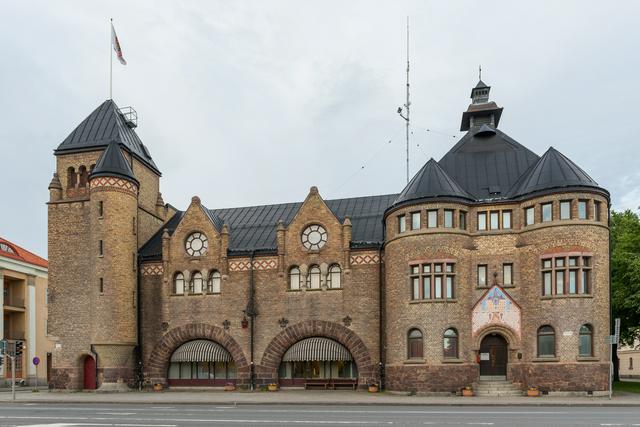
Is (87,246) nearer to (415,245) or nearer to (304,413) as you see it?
(415,245)

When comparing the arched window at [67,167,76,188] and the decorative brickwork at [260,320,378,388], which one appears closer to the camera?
the decorative brickwork at [260,320,378,388]

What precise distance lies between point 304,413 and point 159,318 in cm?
2034

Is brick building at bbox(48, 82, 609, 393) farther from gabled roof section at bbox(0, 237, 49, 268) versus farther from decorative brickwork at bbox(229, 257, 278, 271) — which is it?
gabled roof section at bbox(0, 237, 49, 268)

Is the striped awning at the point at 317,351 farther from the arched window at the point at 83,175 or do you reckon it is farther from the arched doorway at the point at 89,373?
the arched window at the point at 83,175

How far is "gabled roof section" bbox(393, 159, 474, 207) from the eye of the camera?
34562 millimetres

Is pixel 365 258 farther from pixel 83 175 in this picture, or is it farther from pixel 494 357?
pixel 83 175

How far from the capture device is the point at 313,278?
3869 cm

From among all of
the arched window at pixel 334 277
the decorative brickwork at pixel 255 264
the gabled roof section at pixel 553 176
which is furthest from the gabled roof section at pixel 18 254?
the gabled roof section at pixel 553 176

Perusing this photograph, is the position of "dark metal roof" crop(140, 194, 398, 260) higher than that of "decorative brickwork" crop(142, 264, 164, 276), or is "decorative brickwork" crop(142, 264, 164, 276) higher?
"dark metal roof" crop(140, 194, 398, 260)

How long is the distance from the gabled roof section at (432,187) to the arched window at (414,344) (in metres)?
7.09

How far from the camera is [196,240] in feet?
134

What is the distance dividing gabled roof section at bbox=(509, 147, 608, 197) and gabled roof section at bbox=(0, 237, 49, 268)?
40.9 meters

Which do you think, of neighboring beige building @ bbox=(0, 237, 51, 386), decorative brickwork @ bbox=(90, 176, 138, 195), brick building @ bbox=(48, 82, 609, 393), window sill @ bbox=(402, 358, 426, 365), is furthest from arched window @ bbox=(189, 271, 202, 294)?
neighboring beige building @ bbox=(0, 237, 51, 386)

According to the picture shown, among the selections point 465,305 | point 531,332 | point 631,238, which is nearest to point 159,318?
point 465,305
